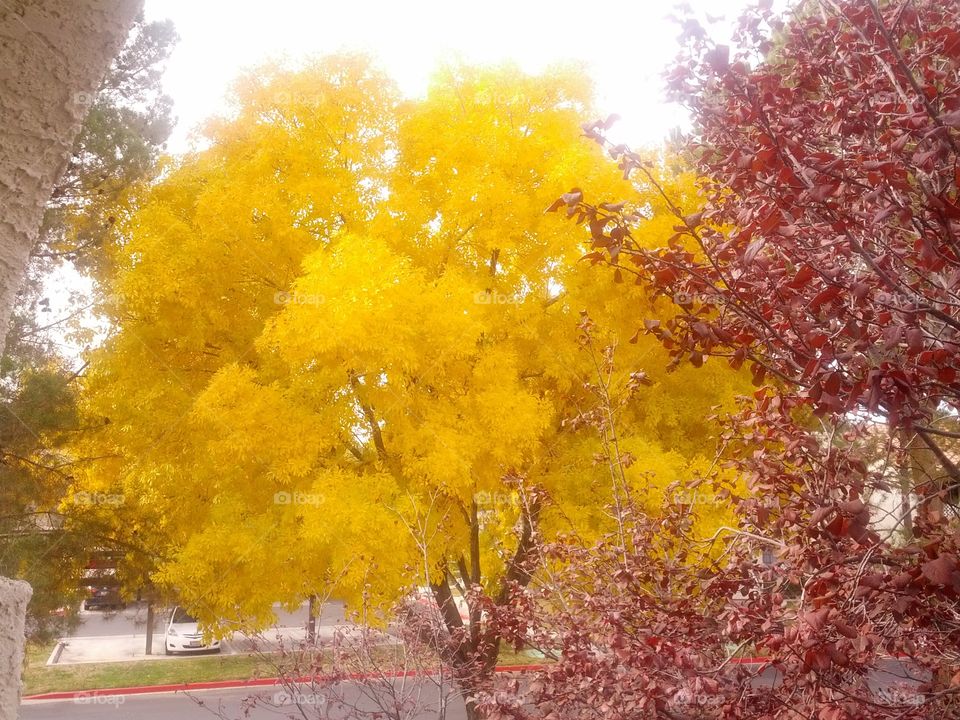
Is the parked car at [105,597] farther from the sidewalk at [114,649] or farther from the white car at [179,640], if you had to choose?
the white car at [179,640]

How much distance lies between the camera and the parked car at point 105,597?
10.1m

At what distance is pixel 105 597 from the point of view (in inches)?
411

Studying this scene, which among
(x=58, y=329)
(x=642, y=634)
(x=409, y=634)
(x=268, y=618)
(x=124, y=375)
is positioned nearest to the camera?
(x=642, y=634)

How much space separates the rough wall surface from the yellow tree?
524 cm

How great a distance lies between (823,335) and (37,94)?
181 centimetres

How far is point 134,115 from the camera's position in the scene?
948 cm

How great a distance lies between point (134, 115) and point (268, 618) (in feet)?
21.7

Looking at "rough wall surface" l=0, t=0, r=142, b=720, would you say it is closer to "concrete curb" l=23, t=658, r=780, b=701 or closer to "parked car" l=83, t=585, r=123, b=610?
"parked car" l=83, t=585, r=123, b=610

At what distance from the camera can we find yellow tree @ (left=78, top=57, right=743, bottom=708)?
684 centimetres

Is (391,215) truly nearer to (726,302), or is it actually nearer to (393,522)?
(393,522)

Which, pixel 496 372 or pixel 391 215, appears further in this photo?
pixel 391 215

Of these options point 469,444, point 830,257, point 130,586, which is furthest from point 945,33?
point 130,586

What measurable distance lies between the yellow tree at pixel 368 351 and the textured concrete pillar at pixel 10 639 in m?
5.16

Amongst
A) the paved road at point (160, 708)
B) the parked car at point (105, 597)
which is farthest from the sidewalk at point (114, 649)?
the parked car at point (105, 597)
